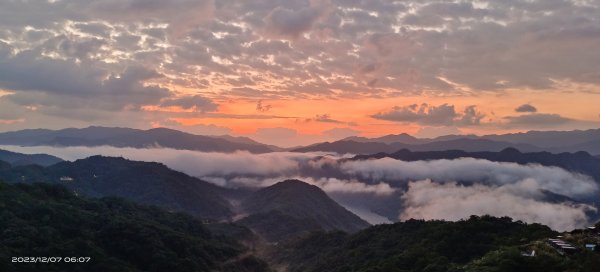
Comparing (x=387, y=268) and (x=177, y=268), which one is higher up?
(x=387, y=268)

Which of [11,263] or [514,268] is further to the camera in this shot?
[11,263]

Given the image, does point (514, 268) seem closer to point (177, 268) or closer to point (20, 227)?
point (177, 268)

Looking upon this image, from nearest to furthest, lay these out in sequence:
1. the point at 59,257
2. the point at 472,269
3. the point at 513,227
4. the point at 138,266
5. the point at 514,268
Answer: the point at 514,268 < the point at 472,269 < the point at 59,257 < the point at 513,227 < the point at 138,266

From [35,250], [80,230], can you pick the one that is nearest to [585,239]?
[35,250]

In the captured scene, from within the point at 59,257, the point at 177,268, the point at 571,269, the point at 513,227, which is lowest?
the point at 177,268

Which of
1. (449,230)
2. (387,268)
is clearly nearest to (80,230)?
(387,268)

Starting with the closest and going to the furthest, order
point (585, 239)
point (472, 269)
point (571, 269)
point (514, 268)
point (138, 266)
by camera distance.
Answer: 1. point (571, 269)
2. point (514, 268)
3. point (472, 269)
4. point (585, 239)
5. point (138, 266)

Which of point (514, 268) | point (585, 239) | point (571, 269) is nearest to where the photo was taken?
point (571, 269)

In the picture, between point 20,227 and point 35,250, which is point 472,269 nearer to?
point 35,250

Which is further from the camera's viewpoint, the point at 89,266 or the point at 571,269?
the point at 89,266
